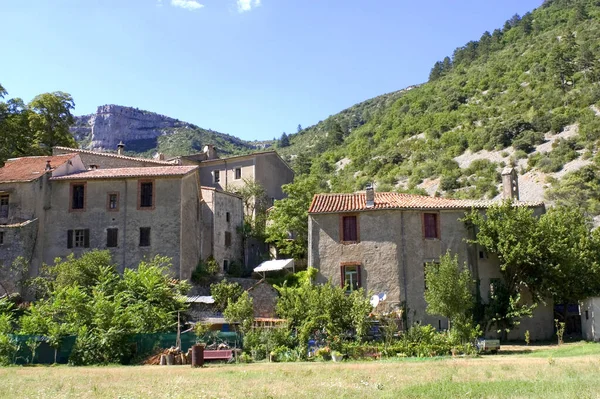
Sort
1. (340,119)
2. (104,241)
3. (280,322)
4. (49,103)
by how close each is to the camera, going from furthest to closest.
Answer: (340,119)
(49,103)
(104,241)
(280,322)

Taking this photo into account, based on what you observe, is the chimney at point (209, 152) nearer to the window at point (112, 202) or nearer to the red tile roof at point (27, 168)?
the red tile roof at point (27, 168)

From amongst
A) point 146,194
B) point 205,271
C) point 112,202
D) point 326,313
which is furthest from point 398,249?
point 112,202

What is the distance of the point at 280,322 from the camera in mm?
34531

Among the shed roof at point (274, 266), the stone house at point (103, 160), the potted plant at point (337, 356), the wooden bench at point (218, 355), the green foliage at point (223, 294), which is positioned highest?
the stone house at point (103, 160)

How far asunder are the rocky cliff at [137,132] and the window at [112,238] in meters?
100

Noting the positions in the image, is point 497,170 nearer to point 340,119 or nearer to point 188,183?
point 188,183

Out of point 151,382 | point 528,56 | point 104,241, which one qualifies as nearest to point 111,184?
point 104,241

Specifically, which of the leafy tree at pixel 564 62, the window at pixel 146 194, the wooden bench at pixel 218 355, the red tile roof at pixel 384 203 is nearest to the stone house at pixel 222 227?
the window at pixel 146 194

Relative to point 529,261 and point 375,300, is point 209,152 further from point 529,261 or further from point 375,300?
point 529,261

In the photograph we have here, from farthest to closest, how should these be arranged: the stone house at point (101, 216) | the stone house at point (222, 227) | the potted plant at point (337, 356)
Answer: the stone house at point (222, 227) < the stone house at point (101, 216) < the potted plant at point (337, 356)

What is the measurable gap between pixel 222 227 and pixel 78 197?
10.6 m

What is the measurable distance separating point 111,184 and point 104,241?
3.89 meters

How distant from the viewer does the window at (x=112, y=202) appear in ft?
139

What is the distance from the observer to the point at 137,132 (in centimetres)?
16012
